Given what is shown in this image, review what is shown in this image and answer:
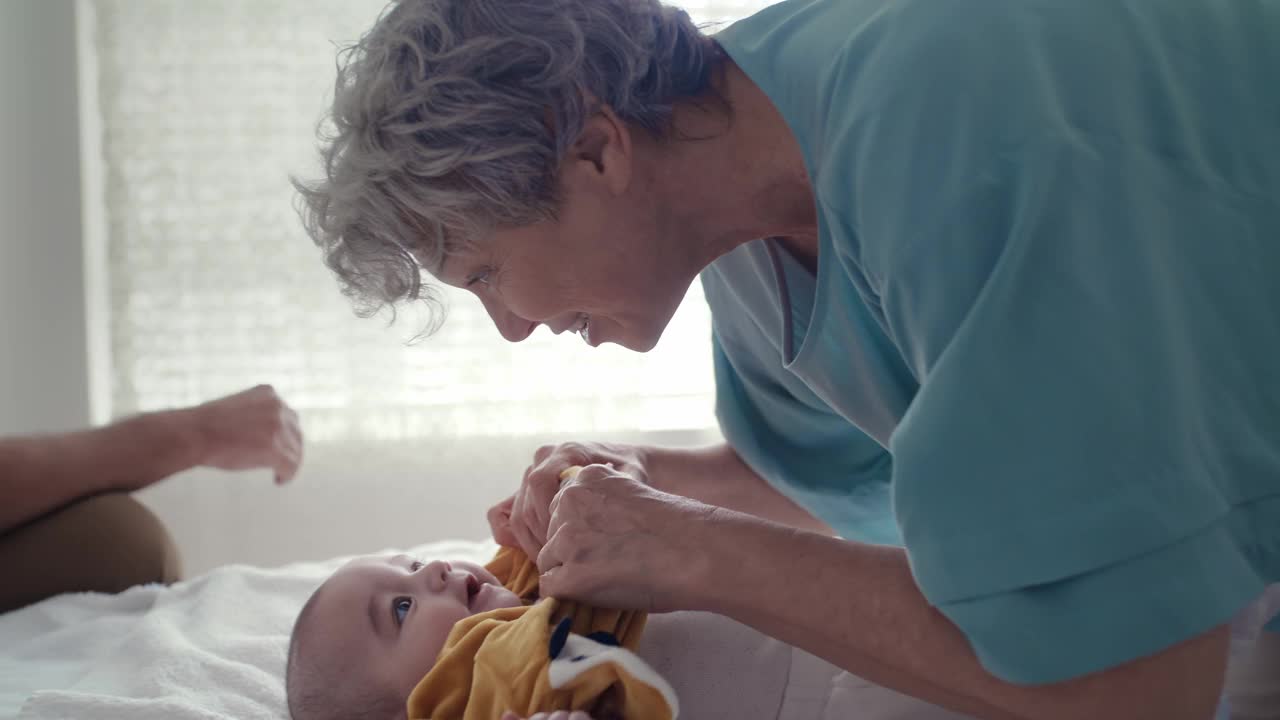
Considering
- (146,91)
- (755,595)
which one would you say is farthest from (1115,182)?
(146,91)

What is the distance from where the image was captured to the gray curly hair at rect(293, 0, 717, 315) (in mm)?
1023

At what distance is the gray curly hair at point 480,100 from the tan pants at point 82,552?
36.5 inches

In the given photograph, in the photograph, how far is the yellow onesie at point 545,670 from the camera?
40.0 inches

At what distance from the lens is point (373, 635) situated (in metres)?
1.28

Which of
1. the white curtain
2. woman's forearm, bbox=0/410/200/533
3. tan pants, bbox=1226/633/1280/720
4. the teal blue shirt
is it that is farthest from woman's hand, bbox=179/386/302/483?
tan pants, bbox=1226/633/1280/720

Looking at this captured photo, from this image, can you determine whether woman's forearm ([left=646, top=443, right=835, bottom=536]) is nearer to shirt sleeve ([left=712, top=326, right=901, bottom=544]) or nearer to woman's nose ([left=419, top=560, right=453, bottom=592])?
shirt sleeve ([left=712, top=326, right=901, bottom=544])

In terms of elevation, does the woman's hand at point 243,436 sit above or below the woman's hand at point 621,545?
below

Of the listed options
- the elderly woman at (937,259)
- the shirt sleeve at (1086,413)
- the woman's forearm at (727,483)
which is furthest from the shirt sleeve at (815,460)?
the shirt sleeve at (1086,413)

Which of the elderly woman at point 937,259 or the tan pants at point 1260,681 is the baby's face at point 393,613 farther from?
the tan pants at point 1260,681

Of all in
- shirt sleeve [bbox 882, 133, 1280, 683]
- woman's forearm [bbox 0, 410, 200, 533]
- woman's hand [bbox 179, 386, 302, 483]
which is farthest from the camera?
woman's hand [bbox 179, 386, 302, 483]

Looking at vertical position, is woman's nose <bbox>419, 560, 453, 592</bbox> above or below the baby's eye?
above

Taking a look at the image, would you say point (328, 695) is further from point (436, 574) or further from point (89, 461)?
point (89, 461)

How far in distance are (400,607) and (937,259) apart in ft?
2.74

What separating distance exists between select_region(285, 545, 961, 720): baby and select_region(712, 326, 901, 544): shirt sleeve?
1.25 ft
